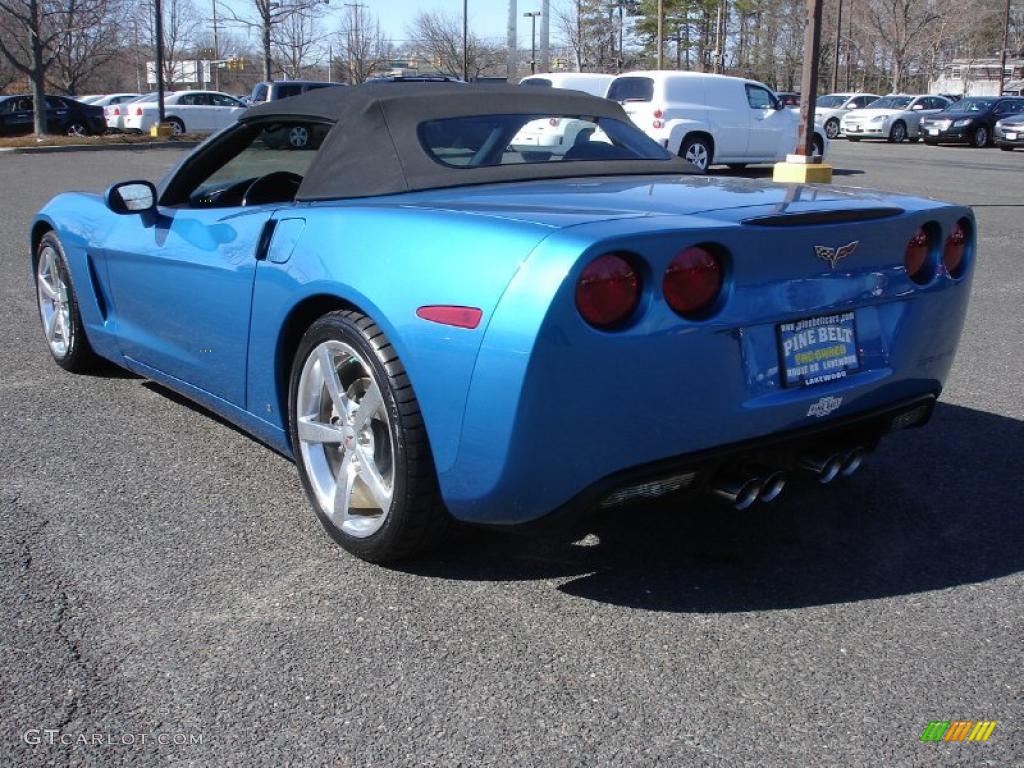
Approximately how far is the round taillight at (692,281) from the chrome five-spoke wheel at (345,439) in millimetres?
845

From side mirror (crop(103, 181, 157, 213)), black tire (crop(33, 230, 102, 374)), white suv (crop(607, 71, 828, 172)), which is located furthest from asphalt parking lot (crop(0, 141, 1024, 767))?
white suv (crop(607, 71, 828, 172))

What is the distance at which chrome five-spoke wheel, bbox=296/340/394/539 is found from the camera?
3.09 metres

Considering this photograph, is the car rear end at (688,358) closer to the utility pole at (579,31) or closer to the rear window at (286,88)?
the rear window at (286,88)

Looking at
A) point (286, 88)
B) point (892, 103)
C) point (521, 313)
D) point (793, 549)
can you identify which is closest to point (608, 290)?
point (521, 313)

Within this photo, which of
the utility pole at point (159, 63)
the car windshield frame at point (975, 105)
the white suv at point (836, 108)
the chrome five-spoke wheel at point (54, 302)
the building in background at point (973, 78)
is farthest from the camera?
the building in background at point (973, 78)

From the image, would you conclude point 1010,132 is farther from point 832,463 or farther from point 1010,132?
point 832,463

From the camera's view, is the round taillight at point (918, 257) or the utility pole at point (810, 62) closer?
the round taillight at point (918, 257)

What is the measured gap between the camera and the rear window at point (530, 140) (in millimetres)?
3713

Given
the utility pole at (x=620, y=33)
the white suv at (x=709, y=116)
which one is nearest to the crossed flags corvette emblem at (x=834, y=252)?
the white suv at (x=709, y=116)

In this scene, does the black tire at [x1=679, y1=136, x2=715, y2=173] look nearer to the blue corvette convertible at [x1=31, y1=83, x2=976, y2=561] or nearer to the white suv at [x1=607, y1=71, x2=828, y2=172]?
the white suv at [x1=607, y1=71, x2=828, y2=172]

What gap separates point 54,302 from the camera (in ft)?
17.3

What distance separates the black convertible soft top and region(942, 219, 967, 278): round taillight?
1.08 meters

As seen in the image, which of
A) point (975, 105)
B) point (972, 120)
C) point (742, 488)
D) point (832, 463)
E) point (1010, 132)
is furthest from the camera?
point (975, 105)

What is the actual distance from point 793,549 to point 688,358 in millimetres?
949
